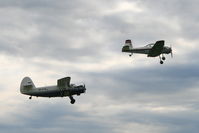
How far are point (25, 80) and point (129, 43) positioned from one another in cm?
1752

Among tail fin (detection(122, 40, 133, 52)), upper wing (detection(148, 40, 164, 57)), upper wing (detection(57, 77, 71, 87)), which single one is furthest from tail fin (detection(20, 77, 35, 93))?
upper wing (detection(148, 40, 164, 57))

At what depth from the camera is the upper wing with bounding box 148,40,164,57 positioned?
73.3 meters

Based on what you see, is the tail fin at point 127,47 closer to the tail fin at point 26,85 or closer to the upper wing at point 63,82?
the upper wing at point 63,82

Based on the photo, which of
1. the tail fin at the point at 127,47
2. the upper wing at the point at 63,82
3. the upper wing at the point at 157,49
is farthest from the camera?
the tail fin at the point at 127,47

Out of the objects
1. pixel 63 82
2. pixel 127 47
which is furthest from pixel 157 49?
pixel 63 82

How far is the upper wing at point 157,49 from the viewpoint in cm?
7331

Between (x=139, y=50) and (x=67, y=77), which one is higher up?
(x=139, y=50)

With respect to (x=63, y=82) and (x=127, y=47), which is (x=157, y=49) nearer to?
(x=127, y=47)

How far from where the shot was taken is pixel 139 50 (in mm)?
75625

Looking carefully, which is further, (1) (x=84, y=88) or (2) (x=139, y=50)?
(2) (x=139, y=50)

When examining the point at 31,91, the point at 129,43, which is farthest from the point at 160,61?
the point at 31,91

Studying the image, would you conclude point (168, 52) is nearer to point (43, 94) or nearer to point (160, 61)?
point (160, 61)

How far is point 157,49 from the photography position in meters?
73.5

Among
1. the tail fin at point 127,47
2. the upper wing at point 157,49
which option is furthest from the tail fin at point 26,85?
the upper wing at point 157,49
